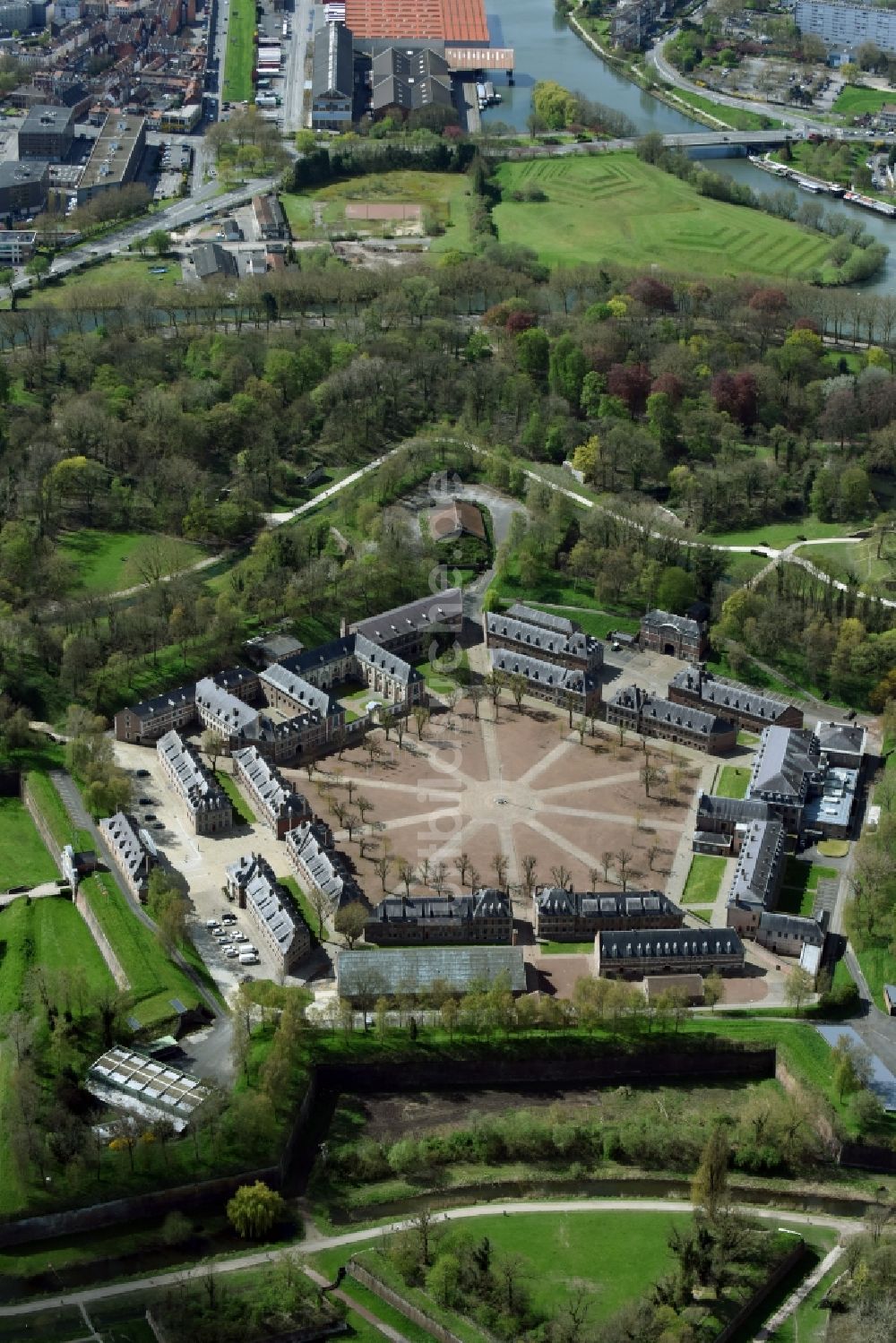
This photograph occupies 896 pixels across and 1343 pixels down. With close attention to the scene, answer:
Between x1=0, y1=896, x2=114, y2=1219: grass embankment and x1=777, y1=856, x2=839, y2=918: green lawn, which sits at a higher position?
x1=777, y1=856, x2=839, y2=918: green lawn

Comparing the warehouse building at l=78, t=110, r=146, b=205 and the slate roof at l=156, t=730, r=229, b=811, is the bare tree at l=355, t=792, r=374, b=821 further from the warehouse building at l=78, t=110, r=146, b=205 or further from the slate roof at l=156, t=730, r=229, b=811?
the warehouse building at l=78, t=110, r=146, b=205

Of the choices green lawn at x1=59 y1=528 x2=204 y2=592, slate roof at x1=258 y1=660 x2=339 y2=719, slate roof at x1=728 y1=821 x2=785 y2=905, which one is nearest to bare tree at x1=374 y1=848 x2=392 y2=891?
slate roof at x1=258 y1=660 x2=339 y2=719

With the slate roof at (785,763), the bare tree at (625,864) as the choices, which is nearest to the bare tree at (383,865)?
the bare tree at (625,864)

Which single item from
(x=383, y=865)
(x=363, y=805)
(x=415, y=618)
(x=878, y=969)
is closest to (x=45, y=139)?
(x=415, y=618)

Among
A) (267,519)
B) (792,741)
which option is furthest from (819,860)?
(267,519)

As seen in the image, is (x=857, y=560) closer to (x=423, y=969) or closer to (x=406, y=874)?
(x=406, y=874)

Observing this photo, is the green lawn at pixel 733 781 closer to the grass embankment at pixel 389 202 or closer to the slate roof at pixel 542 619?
the slate roof at pixel 542 619
